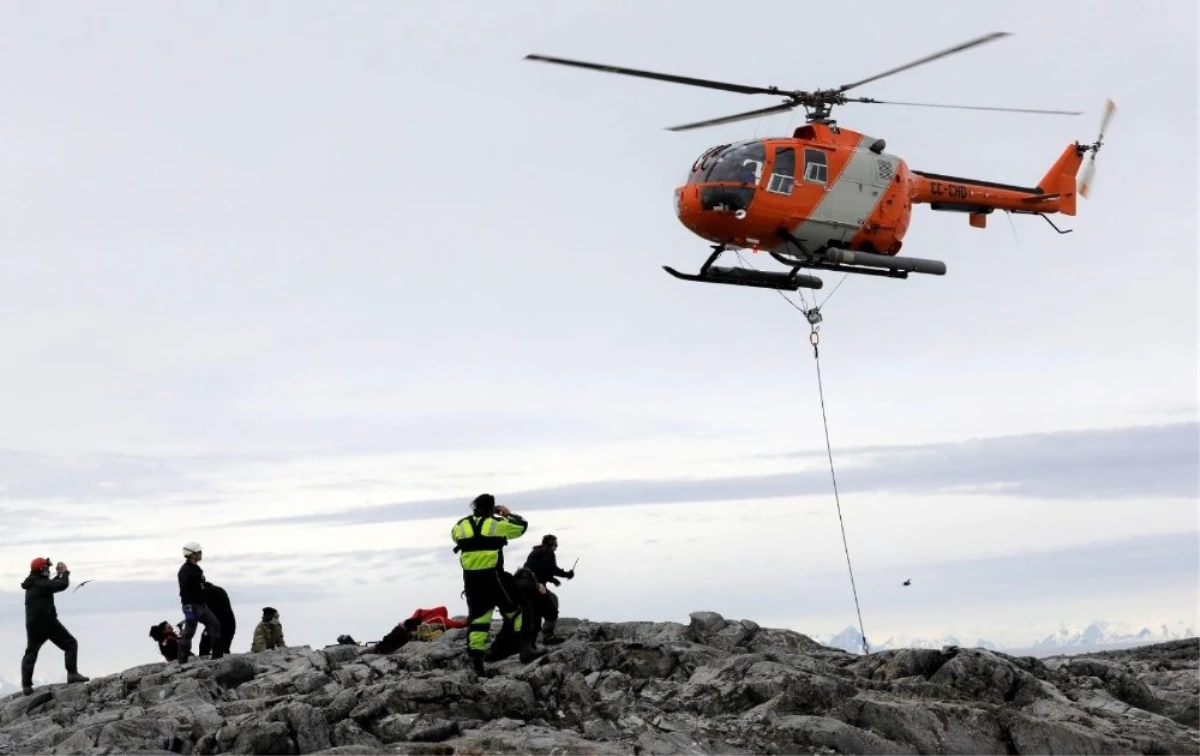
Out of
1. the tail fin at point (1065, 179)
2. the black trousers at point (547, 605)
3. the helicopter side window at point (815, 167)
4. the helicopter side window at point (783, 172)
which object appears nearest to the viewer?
the black trousers at point (547, 605)

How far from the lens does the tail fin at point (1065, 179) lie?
30.8m

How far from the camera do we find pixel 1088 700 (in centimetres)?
1870

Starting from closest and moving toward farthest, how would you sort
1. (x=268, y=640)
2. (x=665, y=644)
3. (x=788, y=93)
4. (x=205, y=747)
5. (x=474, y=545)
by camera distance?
(x=205, y=747) < (x=474, y=545) < (x=665, y=644) < (x=268, y=640) < (x=788, y=93)

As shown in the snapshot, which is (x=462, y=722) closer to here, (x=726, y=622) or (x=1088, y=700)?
(x=726, y=622)

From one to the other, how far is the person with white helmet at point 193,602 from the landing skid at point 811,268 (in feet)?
31.8

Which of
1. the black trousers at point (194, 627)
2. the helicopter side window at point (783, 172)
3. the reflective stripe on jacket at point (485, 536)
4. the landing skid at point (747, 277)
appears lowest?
the black trousers at point (194, 627)

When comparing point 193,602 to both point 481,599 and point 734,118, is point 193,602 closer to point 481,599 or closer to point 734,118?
point 481,599

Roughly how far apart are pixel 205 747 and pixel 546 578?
547 centimetres

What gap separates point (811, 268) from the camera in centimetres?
2589

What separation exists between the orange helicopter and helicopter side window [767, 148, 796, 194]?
2cm

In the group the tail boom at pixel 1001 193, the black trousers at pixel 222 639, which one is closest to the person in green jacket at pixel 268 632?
the black trousers at pixel 222 639

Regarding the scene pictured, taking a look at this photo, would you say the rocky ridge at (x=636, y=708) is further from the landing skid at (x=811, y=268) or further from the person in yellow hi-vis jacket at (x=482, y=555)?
the landing skid at (x=811, y=268)

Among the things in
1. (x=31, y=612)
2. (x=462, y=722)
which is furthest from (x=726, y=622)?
(x=31, y=612)

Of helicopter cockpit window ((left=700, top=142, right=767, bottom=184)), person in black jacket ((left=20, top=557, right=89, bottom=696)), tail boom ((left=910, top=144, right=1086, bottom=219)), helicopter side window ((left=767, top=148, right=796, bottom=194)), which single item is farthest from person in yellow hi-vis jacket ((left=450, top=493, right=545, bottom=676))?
tail boom ((left=910, top=144, right=1086, bottom=219))
